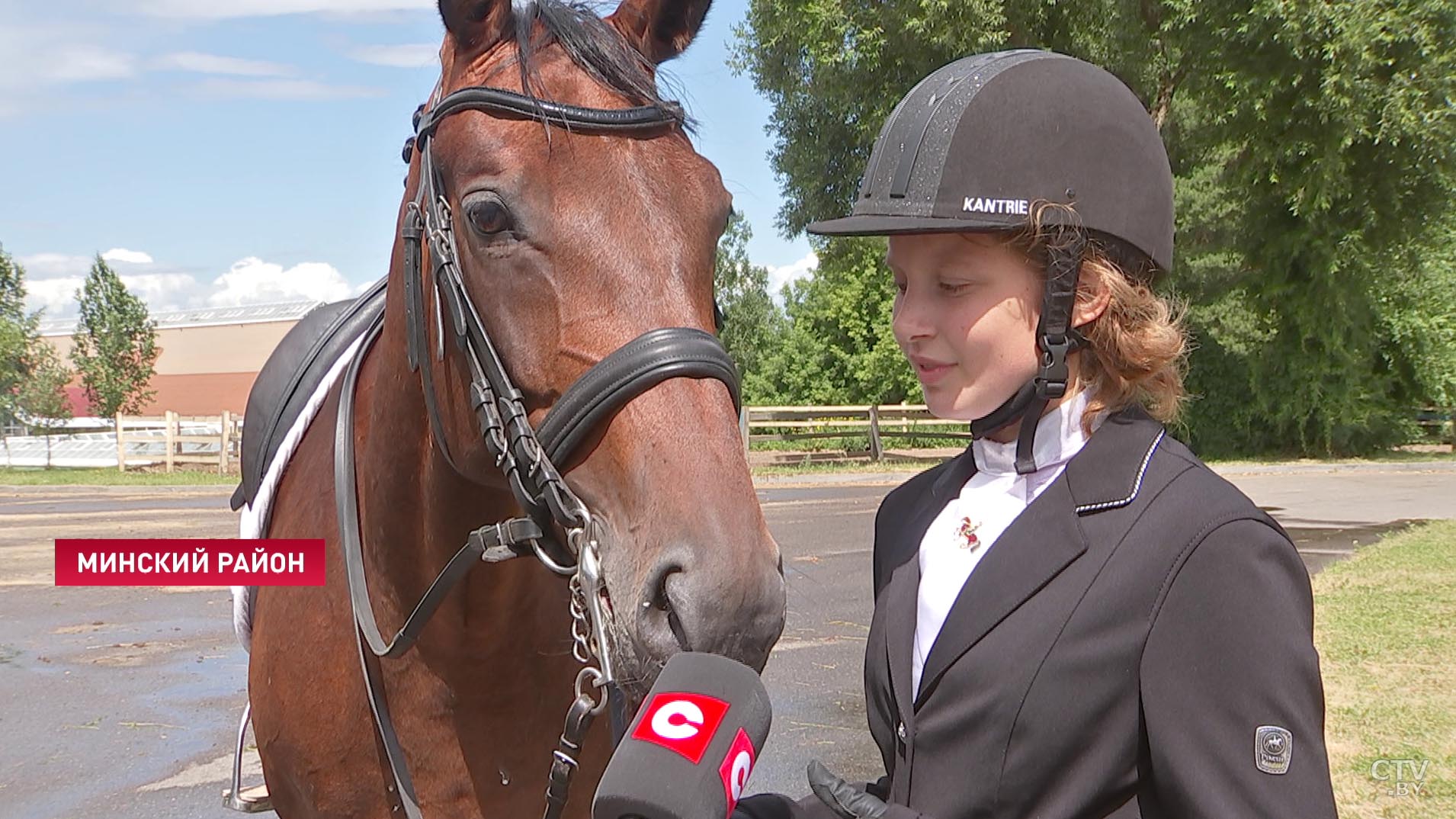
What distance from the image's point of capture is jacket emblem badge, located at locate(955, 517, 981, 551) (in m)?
1.58

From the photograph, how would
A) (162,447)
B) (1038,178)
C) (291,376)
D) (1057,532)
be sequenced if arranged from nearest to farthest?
(1057,532)
(1038,178)
(291,376)
(162,447)

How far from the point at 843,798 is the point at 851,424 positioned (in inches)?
944

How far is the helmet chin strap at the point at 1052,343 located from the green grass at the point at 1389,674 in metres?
2.57

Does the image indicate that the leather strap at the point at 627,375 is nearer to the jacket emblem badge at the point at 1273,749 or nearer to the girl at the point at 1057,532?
the girl at the point at 1057,532

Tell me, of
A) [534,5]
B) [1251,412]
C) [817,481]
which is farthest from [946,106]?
[1251,412]

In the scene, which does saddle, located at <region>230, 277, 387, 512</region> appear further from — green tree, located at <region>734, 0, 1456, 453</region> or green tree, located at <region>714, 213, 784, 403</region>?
green tree, located at <region>714, 213, 784, 403</region>

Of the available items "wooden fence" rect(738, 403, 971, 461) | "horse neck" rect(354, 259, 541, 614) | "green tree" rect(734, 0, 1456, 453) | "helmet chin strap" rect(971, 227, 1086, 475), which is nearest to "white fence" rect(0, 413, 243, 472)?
"wooden fence" rect(738, 403, 971, 461)

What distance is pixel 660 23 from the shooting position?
2455 millimetres

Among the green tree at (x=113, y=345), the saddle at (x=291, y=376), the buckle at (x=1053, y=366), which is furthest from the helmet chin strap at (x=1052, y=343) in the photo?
the green tree at (x=113, y=345)

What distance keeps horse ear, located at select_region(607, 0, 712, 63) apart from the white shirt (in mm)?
1323

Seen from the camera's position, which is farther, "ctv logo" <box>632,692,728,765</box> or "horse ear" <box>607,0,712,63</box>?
"horse ear" <box>607,0,712,63</box>

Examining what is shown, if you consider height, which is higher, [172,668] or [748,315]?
[748,315]

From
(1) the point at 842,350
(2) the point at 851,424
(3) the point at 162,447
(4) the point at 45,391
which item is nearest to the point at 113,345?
(4) the point at 45,391

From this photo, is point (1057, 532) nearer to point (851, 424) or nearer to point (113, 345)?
point (851, 424)
